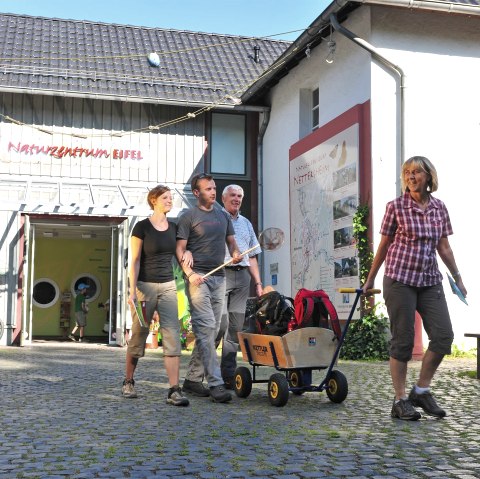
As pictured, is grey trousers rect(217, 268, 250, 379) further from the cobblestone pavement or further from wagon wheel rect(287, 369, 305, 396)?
wagon wheel rect(287, 369, 305, 396)

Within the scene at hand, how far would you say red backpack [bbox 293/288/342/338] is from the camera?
262 inches

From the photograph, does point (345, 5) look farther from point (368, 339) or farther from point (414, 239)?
point (414, 239)

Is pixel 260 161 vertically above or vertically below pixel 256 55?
below

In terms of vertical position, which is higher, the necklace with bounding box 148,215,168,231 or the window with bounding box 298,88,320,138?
the window with bounding box 298,88,320,138

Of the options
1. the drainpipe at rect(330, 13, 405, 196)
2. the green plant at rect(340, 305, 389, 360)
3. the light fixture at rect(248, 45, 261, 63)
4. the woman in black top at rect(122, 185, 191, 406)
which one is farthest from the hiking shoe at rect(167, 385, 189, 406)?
the light fixture at rect(248, 45, 261, 63)

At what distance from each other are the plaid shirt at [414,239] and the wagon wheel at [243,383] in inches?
66.7

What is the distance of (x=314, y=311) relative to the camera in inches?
268

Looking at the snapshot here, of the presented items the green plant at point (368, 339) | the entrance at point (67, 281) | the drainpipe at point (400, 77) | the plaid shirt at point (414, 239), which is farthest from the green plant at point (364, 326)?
the entrance at point (67, 281)

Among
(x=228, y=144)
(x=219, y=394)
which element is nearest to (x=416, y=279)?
(x=219, y=394)

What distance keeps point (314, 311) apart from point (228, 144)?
497 inches

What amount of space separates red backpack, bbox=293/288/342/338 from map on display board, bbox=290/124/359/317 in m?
6.46

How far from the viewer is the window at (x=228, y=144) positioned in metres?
19.0

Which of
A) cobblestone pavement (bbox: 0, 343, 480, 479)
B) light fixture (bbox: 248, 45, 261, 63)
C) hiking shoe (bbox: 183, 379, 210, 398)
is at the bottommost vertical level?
cobblestone pavement (bbox: 0, 343, 480, 479)

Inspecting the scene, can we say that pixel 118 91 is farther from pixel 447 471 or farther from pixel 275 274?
pixel 447 471
